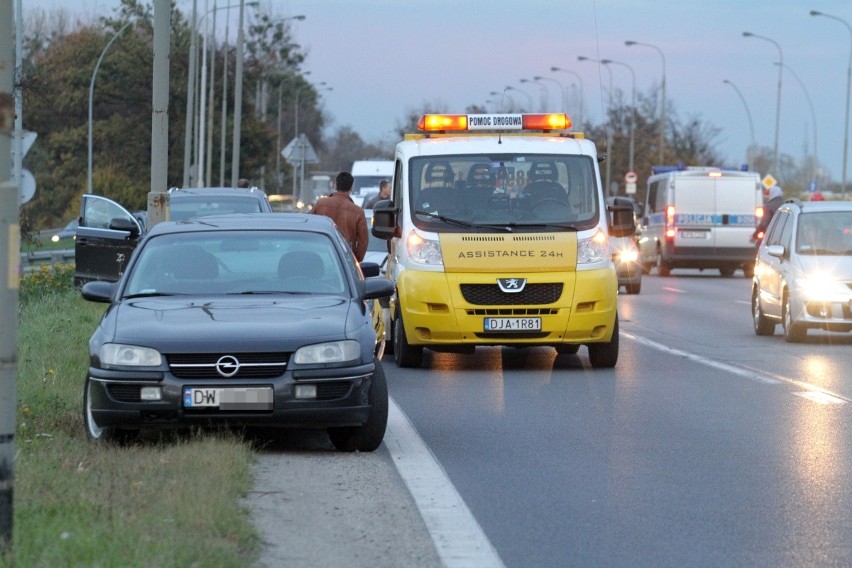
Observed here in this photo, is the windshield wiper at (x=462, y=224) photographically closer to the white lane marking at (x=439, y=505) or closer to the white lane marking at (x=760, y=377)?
the white lane marking at (x=760, y=377)

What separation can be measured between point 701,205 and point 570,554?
1437 inches

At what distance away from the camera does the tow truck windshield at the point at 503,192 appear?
16.0 m

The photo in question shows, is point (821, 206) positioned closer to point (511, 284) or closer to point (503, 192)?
point (503, 192)

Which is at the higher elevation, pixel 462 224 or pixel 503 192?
pixel 503 192

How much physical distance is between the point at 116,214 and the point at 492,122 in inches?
207

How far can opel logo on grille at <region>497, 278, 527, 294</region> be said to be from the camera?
614 inches

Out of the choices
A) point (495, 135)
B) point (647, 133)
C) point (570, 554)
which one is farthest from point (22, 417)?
point (647, 133)

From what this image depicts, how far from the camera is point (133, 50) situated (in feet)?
251

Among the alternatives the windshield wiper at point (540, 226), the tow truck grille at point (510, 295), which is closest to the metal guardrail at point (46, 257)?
the windshield wiper at point (540, 226)

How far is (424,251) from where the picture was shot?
1586cm

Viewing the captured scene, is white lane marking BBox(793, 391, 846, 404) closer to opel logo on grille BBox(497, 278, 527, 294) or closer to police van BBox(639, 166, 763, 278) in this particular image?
opel logo on grille BBox(497, 278, 527, 294)

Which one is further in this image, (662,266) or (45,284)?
(662,266)

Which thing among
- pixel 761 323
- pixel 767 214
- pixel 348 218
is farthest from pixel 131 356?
pixel 767 214

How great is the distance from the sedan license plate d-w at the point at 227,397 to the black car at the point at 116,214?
991 cm
